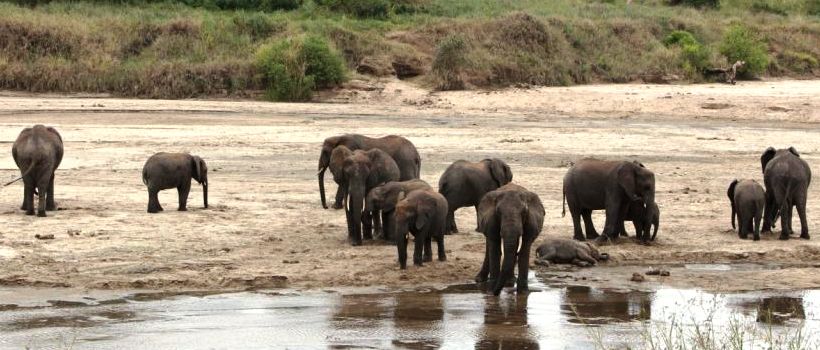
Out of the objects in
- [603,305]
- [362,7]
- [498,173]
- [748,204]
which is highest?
[362,7]

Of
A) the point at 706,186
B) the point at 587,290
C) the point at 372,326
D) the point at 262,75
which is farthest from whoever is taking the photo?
the point at 262,75

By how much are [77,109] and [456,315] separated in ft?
69.6

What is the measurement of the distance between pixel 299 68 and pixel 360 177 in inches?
839

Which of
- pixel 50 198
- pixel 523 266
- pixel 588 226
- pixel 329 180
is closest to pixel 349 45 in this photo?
pixel 329 180

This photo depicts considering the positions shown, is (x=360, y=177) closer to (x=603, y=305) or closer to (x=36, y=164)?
(x=603, y=305)

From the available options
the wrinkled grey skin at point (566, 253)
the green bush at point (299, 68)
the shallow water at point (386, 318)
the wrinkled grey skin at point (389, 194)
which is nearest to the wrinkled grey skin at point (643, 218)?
the wrinkled grey skin at point (566, 253)

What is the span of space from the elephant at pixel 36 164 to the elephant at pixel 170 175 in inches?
47.9

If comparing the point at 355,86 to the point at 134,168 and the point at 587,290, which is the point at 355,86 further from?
the point at 587,290

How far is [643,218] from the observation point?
51.9ft

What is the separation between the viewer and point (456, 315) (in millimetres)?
12070

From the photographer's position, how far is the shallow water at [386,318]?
10914 millimetres

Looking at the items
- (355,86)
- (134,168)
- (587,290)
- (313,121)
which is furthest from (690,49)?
(587,290)

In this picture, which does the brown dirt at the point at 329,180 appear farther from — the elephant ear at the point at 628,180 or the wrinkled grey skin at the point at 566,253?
the elephant ear at the point at 628,180

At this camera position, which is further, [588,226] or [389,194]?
[588,226]
